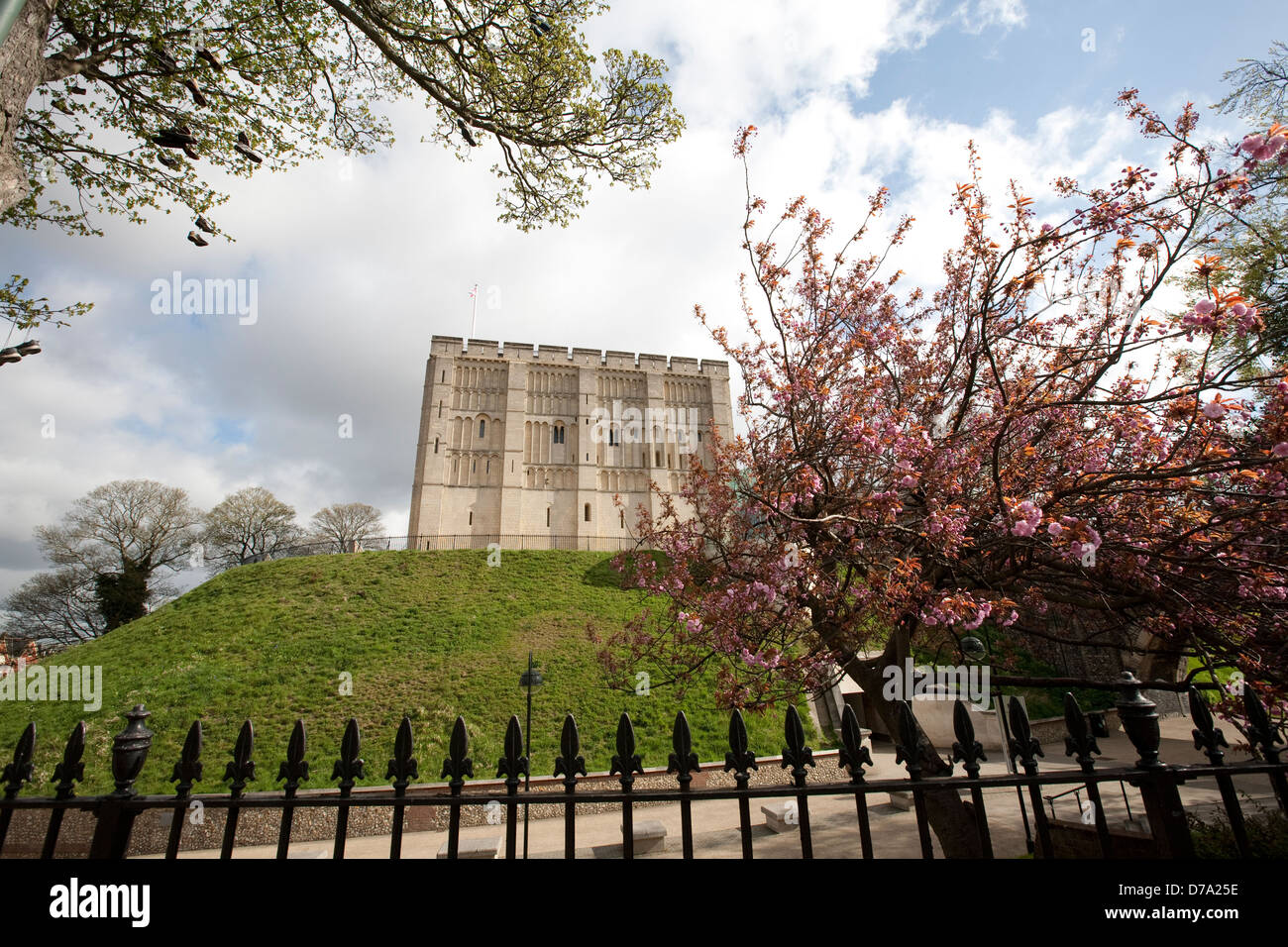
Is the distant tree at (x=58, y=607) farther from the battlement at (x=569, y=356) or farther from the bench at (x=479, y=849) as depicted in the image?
the bench at (x=479, y=849)

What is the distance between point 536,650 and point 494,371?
98.4 ft

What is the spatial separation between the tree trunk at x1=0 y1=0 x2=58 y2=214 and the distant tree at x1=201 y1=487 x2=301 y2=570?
43169mm

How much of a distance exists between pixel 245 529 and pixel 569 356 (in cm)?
2809

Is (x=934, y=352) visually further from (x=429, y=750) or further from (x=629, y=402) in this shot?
(x=629, y=402)

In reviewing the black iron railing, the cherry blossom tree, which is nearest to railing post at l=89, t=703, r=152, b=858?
the black iron railing

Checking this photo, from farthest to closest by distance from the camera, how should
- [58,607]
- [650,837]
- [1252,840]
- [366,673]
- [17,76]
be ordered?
[58,607] → [366,673] → [650,837] → [1252,840] → [17,76]

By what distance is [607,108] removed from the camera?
7.12 meters

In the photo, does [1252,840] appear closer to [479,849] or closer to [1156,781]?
[1156,781]

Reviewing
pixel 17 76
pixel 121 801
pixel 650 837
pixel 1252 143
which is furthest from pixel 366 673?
pixel 1252 143

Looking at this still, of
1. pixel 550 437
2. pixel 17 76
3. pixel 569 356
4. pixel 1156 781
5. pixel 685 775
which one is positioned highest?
pixel 569 356

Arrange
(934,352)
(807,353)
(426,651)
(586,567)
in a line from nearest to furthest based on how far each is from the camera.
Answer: (807,353), (934,352), (426,651), (586,567)

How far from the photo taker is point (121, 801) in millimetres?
2086
